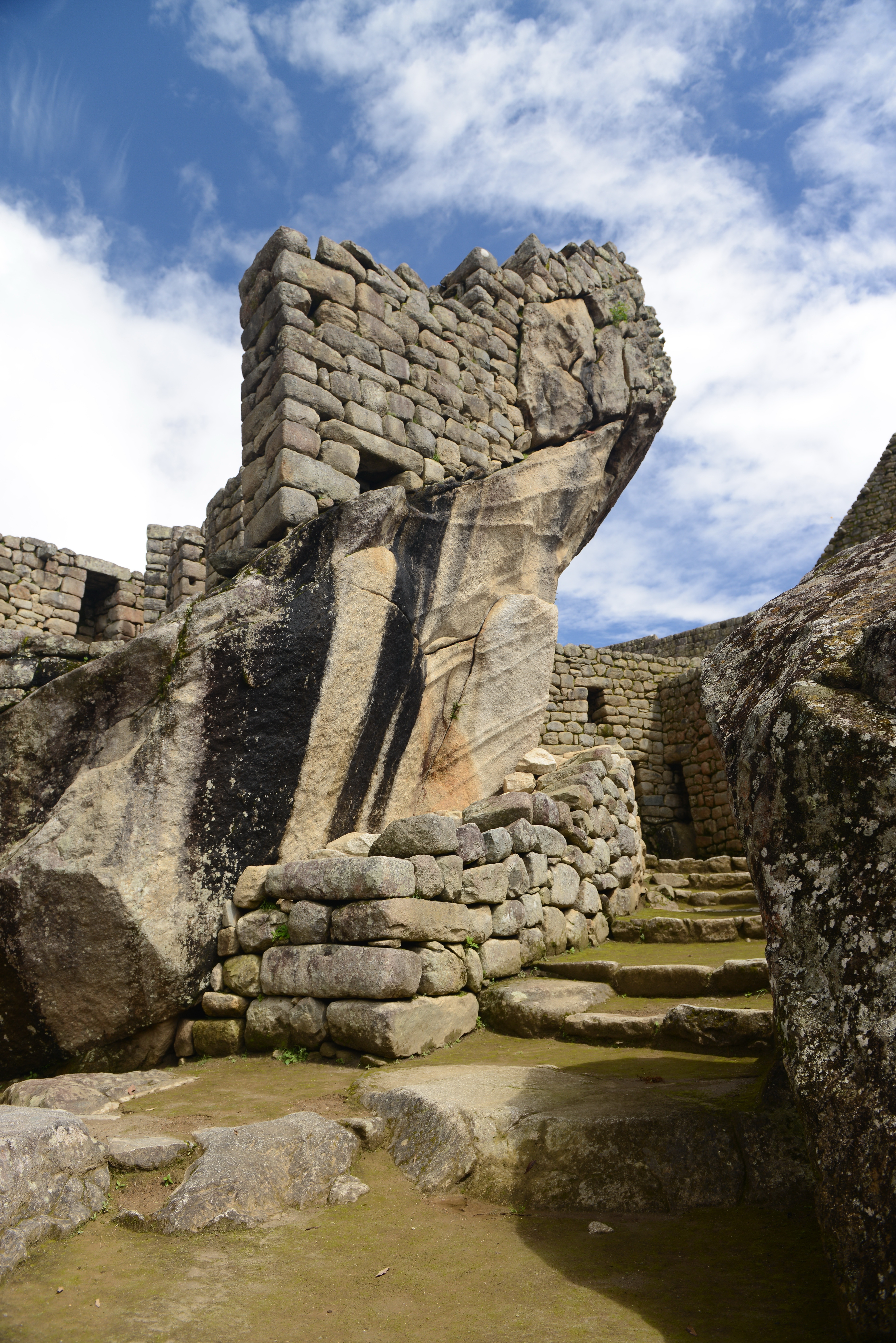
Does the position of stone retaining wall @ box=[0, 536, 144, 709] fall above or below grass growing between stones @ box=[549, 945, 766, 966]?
above

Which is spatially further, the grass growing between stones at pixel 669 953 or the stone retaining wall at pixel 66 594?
the stone retaining wall at pixel 66 594

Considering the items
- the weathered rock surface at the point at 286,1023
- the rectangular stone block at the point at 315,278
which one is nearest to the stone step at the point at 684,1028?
the weathered rock surface at the point at 286,1023

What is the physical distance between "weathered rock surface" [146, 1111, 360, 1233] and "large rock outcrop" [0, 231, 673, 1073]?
2.00 meters

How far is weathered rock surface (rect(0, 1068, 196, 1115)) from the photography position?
3986 mm

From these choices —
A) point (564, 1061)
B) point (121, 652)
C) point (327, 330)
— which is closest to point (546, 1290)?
point (564, 1061)

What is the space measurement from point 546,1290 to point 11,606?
40.9 ft

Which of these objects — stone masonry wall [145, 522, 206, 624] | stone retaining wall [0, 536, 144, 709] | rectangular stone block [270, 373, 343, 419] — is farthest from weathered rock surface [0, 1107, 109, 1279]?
stone retaining wall [0, 536, 144, 709]

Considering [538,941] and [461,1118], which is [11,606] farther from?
[461,1118]

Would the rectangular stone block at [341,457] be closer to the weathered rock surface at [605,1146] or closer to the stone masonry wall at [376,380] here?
the stone masonry wall at [376,380]

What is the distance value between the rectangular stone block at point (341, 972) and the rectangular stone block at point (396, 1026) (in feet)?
0.25

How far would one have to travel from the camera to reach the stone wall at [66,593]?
12.5m

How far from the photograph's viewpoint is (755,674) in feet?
9.40

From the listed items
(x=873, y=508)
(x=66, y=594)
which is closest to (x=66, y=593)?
(x=66, y=594)

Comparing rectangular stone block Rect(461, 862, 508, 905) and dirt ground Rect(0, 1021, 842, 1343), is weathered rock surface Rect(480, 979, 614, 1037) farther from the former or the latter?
dirt ground Rect(0, 1021, 842, 1343)
